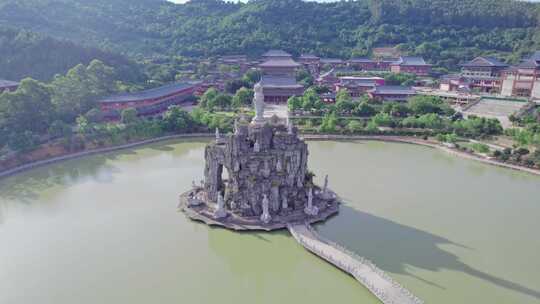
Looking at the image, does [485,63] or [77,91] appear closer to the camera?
[77,91]

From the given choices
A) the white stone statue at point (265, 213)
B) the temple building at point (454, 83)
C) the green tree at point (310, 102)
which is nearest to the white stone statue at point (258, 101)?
the white stone statue at point (265, 213)

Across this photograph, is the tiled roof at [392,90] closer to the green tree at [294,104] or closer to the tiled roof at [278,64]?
the green tree at [294,104]

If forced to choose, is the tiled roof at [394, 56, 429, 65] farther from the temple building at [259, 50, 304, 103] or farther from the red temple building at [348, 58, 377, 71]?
the temple building at [259, 50, 304, 103]

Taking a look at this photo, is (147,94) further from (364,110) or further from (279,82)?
(364,110)

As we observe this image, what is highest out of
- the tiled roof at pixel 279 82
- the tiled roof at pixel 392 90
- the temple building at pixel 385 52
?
the temple building at pixel 385 52

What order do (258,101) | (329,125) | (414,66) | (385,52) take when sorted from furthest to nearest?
(385,52), (414,66), (329,125), (258,101)

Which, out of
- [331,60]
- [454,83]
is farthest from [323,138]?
[331,60]
